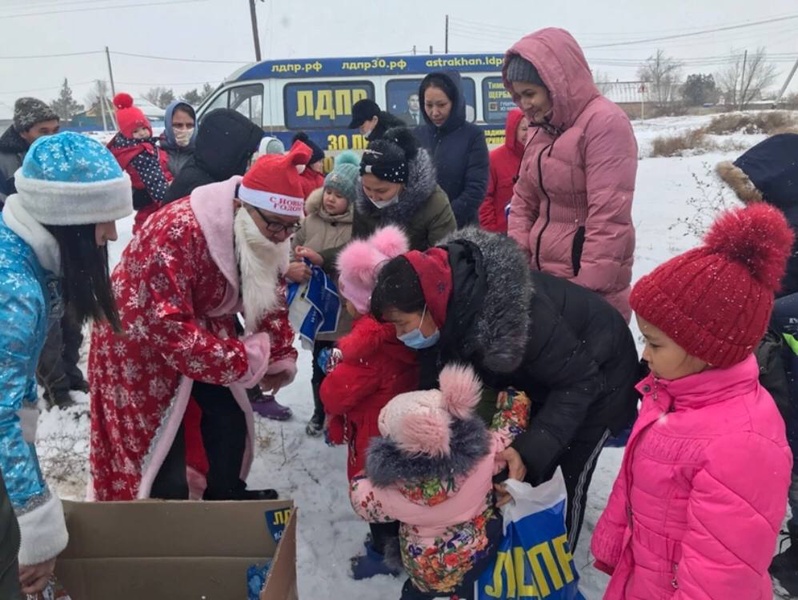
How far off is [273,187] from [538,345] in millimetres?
1057

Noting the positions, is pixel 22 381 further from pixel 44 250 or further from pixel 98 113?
pixel 98 113

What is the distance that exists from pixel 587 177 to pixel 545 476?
3.72 feet

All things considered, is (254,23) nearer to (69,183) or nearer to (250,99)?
(250,99)

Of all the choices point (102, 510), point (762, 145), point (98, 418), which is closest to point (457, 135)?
point (762, 145)

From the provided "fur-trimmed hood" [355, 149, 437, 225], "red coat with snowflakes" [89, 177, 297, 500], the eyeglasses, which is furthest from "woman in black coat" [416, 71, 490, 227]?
"red coat with snowflakes" [89, 177, 297, 500]

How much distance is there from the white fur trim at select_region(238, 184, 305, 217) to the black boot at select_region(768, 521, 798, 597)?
2.21 metres

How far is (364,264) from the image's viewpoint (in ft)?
7.12

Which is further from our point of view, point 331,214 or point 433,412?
point 331,214

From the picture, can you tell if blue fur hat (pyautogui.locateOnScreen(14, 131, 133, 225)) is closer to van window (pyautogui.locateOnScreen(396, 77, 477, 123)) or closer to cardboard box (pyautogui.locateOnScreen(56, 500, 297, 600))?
cardboard box (pyautogui.locateOnScreen(56, 500, 297, 600))

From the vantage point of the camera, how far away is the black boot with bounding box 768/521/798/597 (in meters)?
2.31

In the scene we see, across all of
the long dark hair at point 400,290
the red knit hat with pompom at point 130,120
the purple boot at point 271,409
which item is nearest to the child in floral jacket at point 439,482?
the long dark hair at point 400,290

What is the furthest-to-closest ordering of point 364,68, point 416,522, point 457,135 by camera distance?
point 364,68
point 457,135
point 416,522

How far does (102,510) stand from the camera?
1837 millimetres

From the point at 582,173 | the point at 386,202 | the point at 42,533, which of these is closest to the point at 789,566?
the point at 582,173
